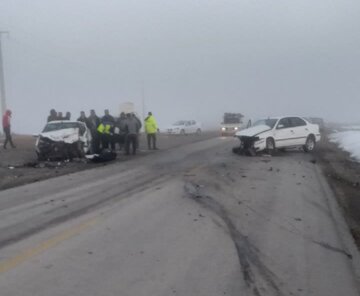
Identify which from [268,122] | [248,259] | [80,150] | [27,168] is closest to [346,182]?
[248,259]

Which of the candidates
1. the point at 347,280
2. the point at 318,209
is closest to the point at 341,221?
the point at 318,209

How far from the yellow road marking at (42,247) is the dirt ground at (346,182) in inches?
162

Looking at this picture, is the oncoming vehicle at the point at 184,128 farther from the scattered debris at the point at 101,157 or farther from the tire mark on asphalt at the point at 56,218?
the tire mark on asphalt at the point at 56,218

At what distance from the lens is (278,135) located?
72.9ft

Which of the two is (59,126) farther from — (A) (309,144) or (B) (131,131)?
(A) (309,144)

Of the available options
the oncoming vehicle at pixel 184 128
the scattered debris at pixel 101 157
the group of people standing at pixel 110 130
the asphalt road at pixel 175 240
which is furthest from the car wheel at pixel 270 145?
the oncoming vehicle at pixel 184 128

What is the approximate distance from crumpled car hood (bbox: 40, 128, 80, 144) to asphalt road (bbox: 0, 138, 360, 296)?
6.95 m

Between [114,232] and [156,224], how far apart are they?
0.85 meters

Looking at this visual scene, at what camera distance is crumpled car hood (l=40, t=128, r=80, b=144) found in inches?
763

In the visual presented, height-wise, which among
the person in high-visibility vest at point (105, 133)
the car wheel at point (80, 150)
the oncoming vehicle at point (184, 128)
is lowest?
the oncoming vehicle at point (184, 128)

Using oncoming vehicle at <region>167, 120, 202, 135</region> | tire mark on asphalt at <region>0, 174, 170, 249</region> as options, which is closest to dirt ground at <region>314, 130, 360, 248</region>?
tire mark on asphalt at <region>0, 174, 170, 249</region>

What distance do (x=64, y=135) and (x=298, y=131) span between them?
10866 millimetres

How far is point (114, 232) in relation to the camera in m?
7.23

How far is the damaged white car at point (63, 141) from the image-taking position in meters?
19.3
